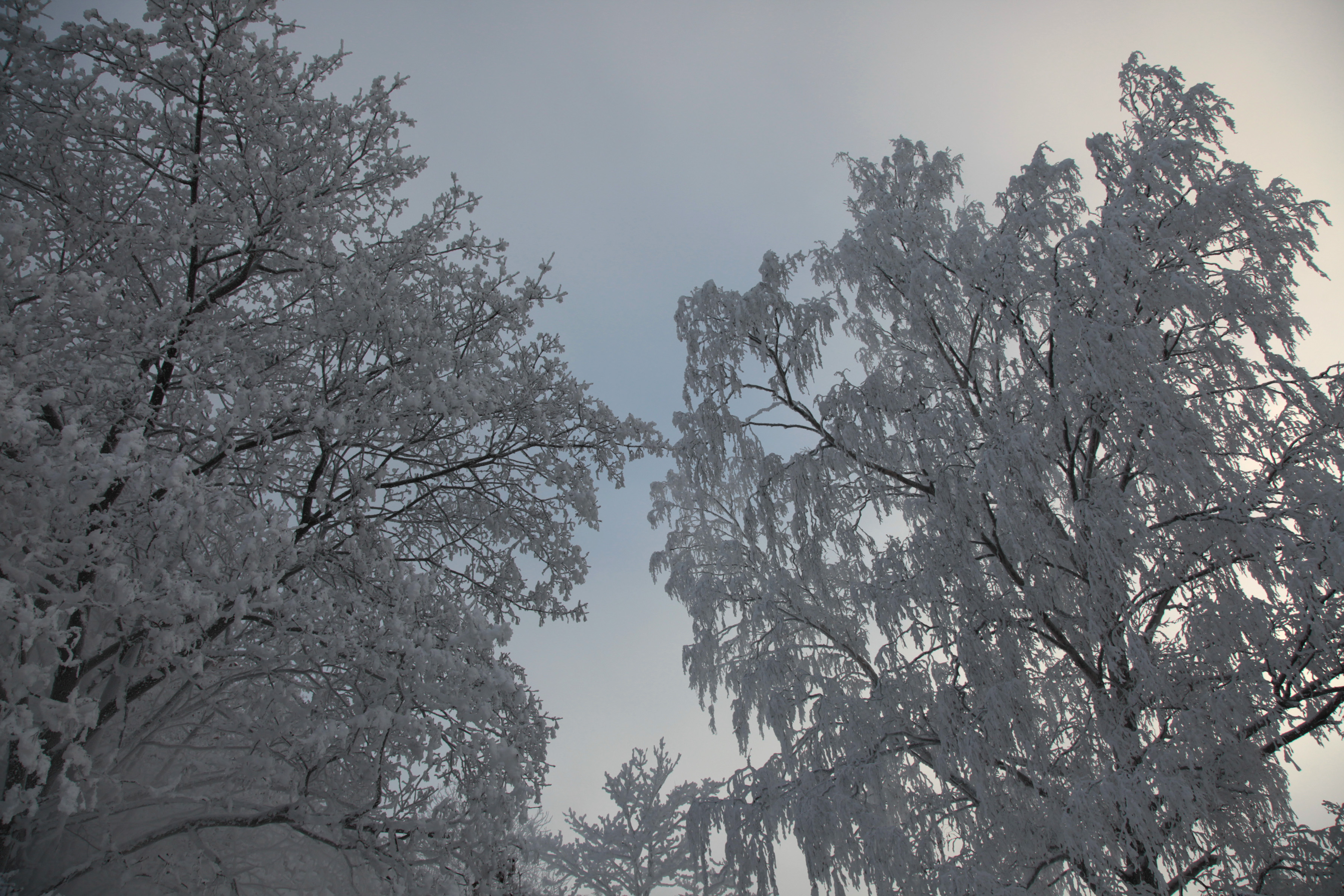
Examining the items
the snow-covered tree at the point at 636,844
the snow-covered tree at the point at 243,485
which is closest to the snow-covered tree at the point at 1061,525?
the snow-covered tree at the point at 243,485

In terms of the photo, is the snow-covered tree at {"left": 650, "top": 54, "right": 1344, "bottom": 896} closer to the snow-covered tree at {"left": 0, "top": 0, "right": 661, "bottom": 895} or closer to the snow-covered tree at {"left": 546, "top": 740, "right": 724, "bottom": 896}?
the snow-covered tree at {"left": 0, "top": 0, "right": 661, "bottom": 895}

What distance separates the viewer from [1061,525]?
5371mm

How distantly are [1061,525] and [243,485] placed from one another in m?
6.14

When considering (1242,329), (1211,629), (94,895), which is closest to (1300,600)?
(1211,629)

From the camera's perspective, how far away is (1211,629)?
174 inches

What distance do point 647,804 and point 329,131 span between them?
16.4 metres

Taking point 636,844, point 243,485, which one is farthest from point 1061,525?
point 636,844

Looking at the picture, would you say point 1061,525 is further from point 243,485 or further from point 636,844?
point 636,844

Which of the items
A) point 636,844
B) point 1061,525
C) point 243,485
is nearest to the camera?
point 243,485

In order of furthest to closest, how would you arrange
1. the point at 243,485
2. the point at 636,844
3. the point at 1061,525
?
1. the point at 636,844
2. the point at 1061,525
3. the point at 243,485

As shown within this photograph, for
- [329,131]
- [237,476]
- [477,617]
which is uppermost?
[329,131]

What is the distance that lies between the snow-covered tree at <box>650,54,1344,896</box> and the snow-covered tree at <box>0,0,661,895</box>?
96.8 inches

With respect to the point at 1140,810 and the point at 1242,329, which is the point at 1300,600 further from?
the point at 1242,329

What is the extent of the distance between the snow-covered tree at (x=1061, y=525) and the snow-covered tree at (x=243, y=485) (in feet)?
8.07
